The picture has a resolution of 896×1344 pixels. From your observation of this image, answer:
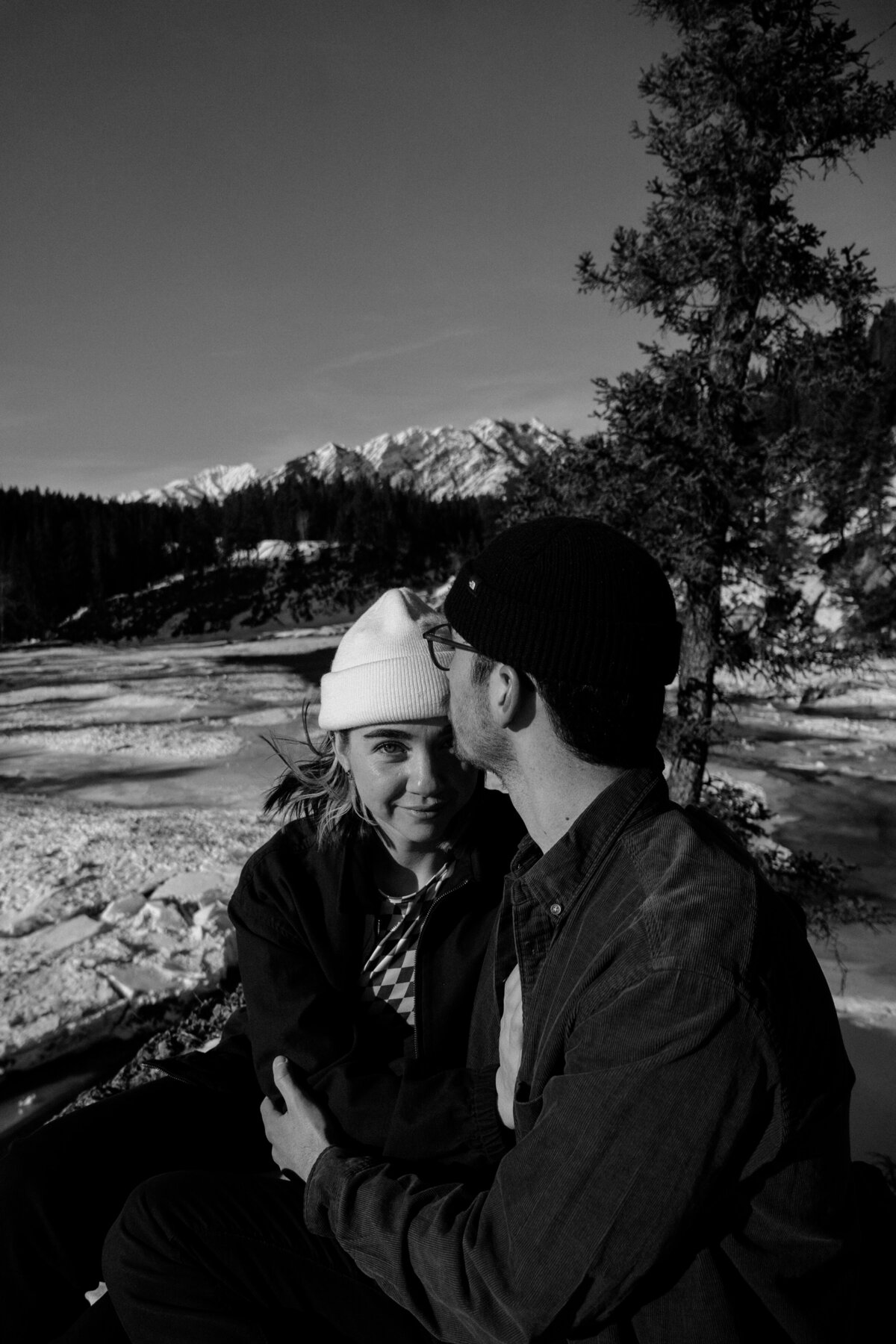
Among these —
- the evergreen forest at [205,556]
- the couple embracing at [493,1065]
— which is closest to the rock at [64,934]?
the couple embracing at [493,1065]

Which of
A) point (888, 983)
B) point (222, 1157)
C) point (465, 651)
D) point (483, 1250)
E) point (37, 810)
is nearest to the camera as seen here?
point (483, 1250)

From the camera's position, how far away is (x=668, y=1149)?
114cm

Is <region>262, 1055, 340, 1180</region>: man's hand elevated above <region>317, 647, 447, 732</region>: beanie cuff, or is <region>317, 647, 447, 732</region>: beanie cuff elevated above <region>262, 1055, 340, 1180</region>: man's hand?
<region>317, 647, 447, 732</region>: beanie cuff

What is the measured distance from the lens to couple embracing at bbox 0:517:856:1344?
1186 millimetres

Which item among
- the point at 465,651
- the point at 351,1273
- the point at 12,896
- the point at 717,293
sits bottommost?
the point at 12,896

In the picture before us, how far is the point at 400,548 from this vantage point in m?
72.1

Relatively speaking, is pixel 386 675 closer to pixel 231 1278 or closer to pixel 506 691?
pixel 506 691

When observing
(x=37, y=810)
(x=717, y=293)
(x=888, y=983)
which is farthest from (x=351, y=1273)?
(x=37, y=810)

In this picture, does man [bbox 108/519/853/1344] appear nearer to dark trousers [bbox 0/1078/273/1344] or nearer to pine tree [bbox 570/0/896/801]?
dark trousers [bbox 0/1078/273/1344]

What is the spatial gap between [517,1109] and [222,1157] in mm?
1328

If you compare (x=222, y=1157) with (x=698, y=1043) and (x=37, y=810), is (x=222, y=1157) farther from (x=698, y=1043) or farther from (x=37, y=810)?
(x=37, y=810)

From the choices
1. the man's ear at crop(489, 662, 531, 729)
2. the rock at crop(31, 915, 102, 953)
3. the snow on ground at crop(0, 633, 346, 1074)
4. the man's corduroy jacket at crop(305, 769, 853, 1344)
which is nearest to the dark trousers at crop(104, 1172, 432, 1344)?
the man's corduroy jacket at crop(305, 769, 853, 1344)

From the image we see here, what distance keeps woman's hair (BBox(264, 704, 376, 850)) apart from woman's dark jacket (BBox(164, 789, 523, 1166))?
7 cm

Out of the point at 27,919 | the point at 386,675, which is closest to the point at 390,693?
the point at 386,675
